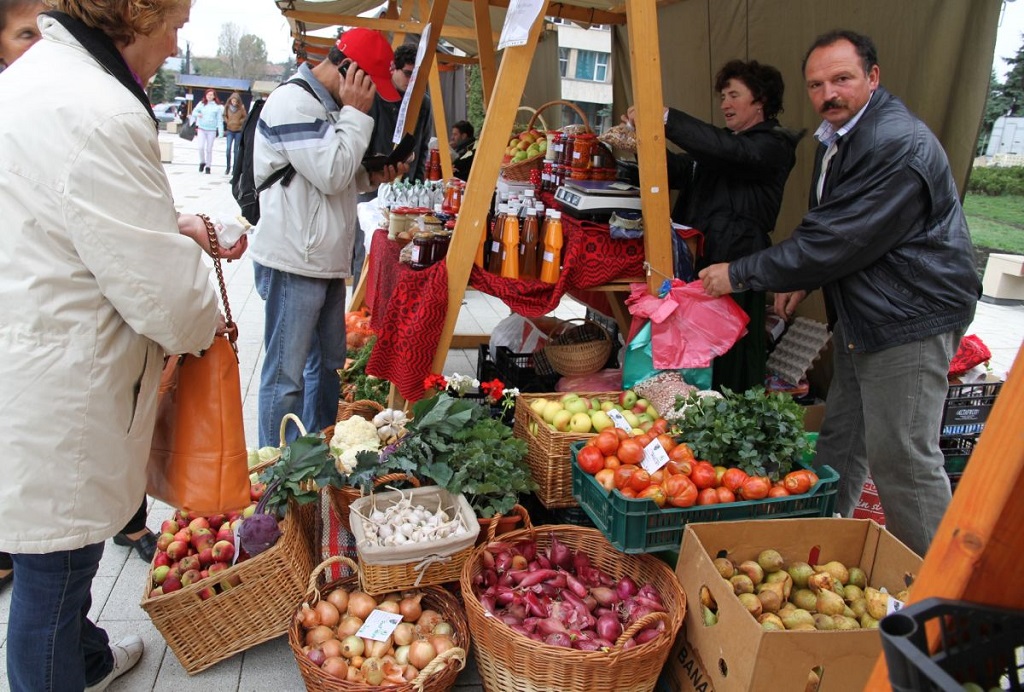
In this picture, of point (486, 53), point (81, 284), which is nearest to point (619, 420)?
point (81, 284)

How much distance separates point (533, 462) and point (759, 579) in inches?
38.1

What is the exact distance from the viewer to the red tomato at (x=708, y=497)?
94.6 inches

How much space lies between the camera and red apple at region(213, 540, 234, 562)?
2.61 meters

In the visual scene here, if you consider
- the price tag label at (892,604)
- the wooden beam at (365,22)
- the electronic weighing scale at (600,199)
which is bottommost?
the price tag label at (892,604)

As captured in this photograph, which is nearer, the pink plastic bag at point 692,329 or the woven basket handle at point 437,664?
the woven basket handle at point 437,664

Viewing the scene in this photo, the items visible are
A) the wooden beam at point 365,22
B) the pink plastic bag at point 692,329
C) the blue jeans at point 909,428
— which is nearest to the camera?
the blue jeans at point 909,428

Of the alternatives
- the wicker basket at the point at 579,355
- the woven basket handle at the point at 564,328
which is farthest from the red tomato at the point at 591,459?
the woven basket handle at the point at 564,328

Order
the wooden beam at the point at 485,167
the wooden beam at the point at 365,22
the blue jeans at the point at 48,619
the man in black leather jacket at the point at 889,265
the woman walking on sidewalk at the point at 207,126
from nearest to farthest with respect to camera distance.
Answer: the blue jeans at the point at 48,619 → the man in black leather jacket at the point at 889,265 → the wooden beam at the point at 485,167 → the wooden beam at the point at 365,22 → the woman walking on sidewalk at the point at 207,126

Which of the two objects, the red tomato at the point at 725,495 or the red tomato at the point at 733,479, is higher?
the red tomato at the point at 733,479

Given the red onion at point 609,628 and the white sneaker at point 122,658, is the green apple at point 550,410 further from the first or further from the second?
the white sneaker at point 122,658

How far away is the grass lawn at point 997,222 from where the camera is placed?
12.5 meters

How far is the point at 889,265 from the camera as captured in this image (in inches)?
99.9

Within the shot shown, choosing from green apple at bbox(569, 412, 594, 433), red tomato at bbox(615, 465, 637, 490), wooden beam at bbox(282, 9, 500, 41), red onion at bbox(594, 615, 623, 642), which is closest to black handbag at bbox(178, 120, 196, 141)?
wooden beam at bbox(282, 9, 500, 41)

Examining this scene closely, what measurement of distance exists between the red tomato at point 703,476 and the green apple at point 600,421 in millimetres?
489
